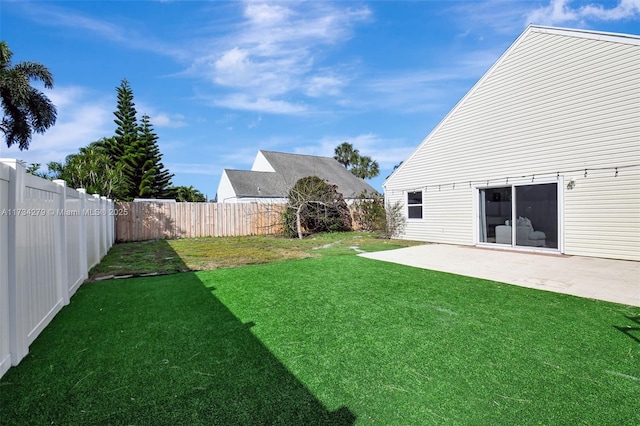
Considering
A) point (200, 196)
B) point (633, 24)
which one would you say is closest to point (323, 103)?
point (633, 24)

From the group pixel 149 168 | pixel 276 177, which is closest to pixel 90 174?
pixel 276 177

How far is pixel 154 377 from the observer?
218cm

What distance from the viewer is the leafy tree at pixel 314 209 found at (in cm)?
1355

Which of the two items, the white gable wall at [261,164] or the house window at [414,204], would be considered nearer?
the house window at [414,204]

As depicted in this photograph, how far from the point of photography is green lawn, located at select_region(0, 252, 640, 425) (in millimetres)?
1804

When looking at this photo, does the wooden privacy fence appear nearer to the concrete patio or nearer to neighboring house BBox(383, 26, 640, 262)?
neighboring house BBox(383, 26, 640, 262)

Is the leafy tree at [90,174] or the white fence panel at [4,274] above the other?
the leafy tree at [90,174]

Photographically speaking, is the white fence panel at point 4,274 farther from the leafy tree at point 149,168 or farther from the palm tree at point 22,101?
the leafy tree at point 149,168

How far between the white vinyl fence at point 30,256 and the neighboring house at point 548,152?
944cm

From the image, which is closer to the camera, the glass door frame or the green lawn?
the green lawn

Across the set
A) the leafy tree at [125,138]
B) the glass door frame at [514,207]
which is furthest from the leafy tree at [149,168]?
the glass door frame at [514,207]

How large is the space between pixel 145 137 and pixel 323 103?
17.5 metres

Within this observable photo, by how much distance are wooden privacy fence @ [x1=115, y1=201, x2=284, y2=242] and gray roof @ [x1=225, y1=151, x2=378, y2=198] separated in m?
5.00

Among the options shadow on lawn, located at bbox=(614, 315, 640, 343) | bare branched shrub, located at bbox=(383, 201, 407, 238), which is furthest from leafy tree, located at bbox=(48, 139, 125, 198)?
shadow on lawn, located at bbox=(614, 315, 640, 343)
